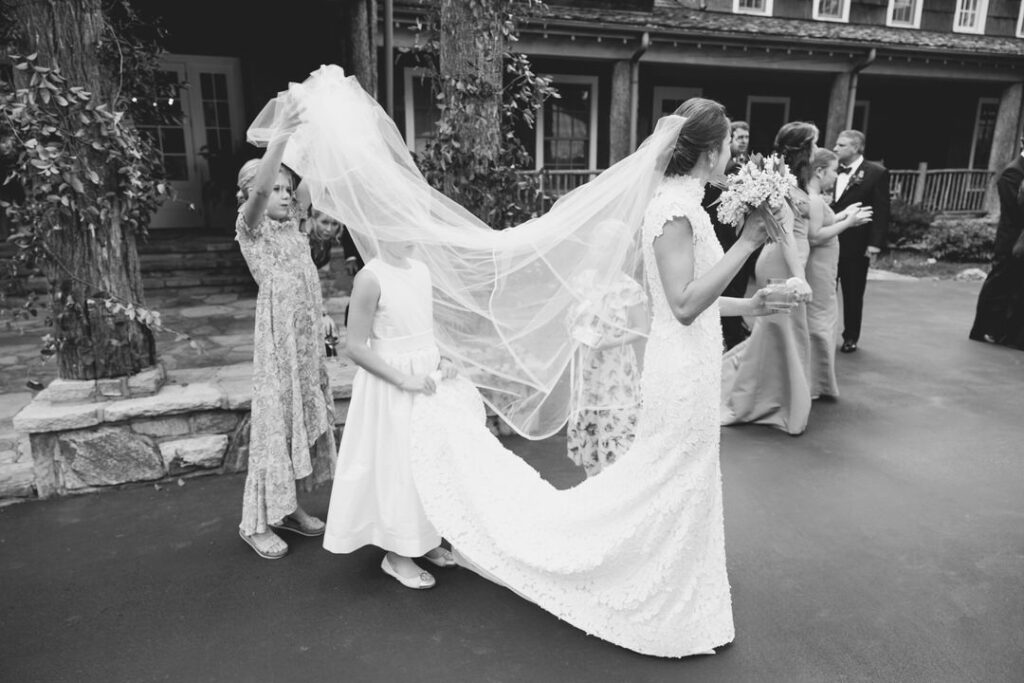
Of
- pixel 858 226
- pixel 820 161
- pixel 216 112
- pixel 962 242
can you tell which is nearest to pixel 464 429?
pixel 820 161

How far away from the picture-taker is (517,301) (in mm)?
3031

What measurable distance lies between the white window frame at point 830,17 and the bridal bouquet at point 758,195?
15796 mm

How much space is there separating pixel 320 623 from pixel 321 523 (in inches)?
32.0

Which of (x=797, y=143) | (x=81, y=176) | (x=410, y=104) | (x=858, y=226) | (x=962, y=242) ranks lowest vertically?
(x=962, y=242)

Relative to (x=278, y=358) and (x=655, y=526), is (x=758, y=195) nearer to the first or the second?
(x=655, y=526)

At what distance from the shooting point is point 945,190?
51.8 ft

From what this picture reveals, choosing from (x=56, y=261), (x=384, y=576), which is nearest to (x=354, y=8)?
(x=56, y=261)

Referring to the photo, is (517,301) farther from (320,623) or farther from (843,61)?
(843,61)

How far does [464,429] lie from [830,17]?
55.1 ft

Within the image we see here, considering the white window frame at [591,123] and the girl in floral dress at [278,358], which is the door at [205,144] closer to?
the white window frame at [591,123]

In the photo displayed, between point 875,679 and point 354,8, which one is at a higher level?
point 354,8

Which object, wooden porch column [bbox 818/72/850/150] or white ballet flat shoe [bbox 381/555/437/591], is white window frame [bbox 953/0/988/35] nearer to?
wooden porch column [bbox 818/72/850/150]

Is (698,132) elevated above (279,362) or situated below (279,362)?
above

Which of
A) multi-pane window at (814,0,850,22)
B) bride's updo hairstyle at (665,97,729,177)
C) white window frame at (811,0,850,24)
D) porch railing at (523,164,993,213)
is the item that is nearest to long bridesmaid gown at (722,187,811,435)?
bride's updo hairstyle at (665,97,729,177)
